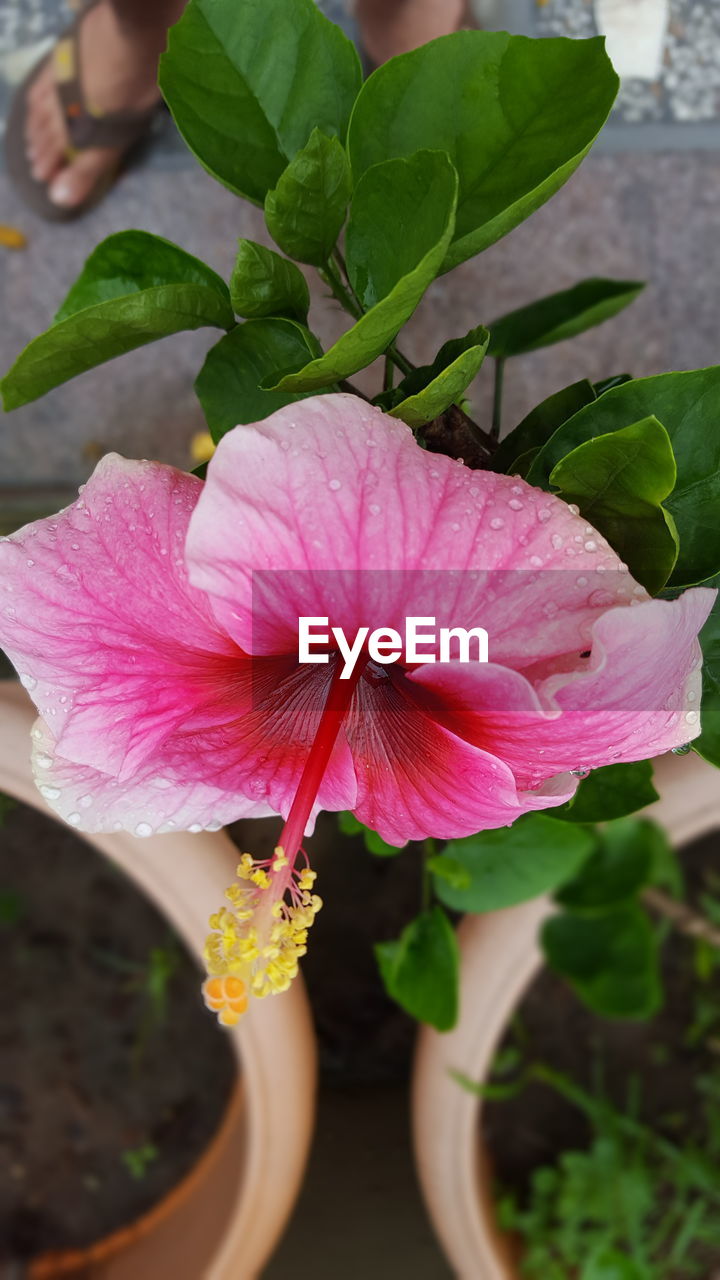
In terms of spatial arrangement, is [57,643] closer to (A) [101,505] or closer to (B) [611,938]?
(A) [101,505]

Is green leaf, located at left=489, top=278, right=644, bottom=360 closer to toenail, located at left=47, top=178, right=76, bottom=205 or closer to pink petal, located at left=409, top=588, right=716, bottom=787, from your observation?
pink petal, located at left=409, top=588, right=716, bottom=787

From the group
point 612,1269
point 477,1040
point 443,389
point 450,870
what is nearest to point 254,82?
point 443,389

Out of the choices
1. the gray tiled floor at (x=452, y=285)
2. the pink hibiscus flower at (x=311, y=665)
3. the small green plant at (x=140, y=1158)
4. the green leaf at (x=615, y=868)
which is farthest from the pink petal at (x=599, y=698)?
the small green plant at (x=140, y=1158)

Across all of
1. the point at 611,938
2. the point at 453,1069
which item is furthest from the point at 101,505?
the point at 611,938

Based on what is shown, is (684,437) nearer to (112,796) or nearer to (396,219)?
(396,219)

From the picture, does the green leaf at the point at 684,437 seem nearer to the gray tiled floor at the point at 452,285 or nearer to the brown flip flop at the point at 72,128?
the gray tiled floor at the point at 452,285

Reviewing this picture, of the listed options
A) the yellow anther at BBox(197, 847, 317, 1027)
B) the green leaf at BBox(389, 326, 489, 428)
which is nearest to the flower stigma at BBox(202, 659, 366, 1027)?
the yellow anther at BBox(197, 847, 317, 1027)
